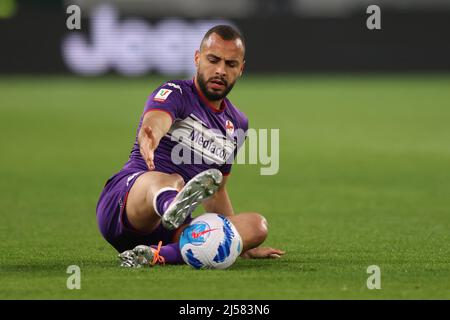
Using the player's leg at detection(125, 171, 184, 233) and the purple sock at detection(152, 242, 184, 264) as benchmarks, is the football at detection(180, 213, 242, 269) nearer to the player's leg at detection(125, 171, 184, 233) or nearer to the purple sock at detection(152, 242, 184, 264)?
the purple sock at detection(152, 242, 184, 264)

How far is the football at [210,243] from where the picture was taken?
650cm

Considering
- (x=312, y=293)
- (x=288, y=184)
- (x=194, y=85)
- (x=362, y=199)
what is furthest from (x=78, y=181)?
(x=312, y=293)

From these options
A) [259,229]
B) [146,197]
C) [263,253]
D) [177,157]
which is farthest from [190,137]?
[263,253]

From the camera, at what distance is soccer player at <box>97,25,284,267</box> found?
6.61 metres

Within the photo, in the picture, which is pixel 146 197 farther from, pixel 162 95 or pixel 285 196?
pixel 285 196

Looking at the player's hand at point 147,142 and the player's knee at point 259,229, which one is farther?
the player's knee at point 259,229

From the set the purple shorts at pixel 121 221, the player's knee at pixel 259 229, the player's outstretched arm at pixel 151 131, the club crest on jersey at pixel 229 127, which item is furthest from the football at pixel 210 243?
the club crest on jersey at pixel 229 127

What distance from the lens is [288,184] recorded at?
12242mm

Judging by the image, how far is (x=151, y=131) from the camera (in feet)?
21.0

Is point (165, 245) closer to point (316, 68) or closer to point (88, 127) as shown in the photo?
point (88, 127)

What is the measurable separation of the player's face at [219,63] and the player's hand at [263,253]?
3.67 ft

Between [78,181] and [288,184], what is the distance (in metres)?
2.44

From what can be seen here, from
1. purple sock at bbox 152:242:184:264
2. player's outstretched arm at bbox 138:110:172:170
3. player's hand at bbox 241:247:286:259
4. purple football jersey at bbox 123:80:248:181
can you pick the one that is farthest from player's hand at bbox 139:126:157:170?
player's hand at bbox 241:247:286:259

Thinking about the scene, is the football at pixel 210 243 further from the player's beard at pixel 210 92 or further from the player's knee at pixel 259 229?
the player's beard at pixel 210 92
